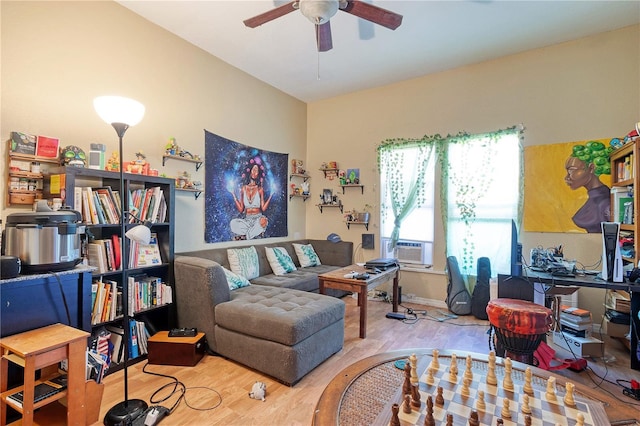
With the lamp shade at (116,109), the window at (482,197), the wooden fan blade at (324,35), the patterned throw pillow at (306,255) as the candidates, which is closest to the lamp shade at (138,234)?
the lamp shade at (116,109)

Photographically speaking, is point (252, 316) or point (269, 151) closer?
point (252, 316)

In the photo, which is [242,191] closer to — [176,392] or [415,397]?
[176,392]

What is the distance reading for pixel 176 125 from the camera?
3082 millimetres

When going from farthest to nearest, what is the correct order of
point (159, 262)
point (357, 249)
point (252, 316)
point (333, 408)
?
1. point (357, 249)
2. point (159, 262)
3. point (252, 316)
4. point (333, 408)

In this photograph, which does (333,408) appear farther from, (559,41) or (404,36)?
(559,41)

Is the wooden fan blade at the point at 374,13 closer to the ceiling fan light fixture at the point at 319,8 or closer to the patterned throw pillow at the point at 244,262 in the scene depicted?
the ceiling fan light fixture at the point at 319,8

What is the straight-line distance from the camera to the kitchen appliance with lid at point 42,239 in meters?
1.65

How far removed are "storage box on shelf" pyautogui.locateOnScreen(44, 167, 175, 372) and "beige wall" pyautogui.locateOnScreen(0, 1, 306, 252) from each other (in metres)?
0.39

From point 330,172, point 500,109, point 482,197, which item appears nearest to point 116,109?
point 330,172

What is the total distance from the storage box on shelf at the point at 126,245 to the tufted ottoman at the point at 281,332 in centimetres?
64

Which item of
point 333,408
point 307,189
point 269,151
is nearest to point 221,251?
point 269,151

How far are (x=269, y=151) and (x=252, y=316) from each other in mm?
2655

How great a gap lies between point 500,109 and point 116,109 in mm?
3904

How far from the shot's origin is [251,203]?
400 centimetres
